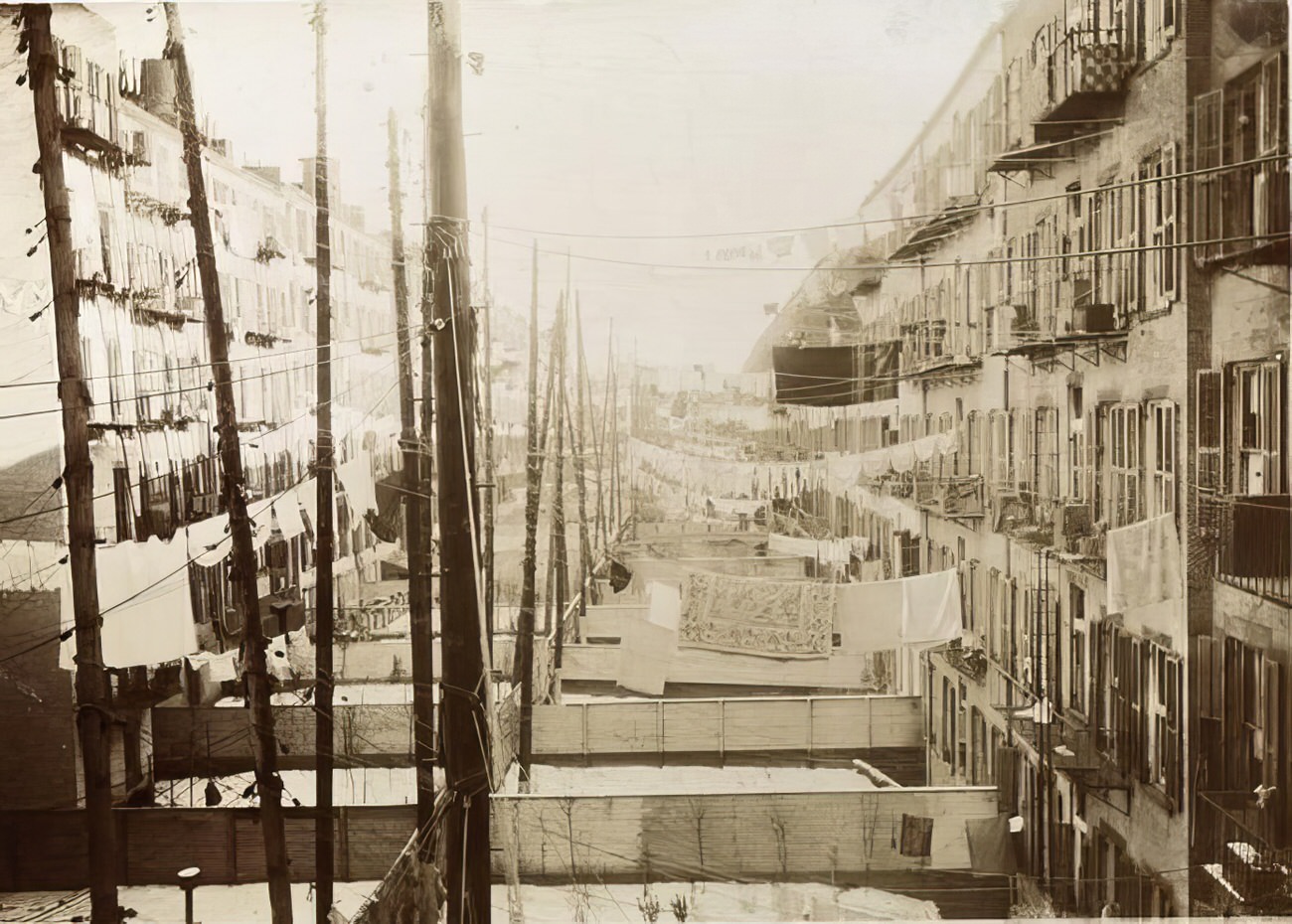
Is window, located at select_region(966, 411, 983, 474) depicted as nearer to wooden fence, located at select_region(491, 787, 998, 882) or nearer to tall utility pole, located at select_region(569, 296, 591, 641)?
wooden fence, located at select_region(491, 787, 998, 882)

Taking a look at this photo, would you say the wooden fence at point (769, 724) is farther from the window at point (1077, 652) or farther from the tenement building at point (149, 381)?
the tenement building at point (149, 381)

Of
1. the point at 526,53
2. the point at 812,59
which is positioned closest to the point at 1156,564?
the point at 812,59

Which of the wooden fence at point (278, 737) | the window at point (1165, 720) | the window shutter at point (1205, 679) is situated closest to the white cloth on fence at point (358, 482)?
the wooden fence at point (278, 737)

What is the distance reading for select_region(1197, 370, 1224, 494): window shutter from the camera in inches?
170

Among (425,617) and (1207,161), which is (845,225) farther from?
(425,617)

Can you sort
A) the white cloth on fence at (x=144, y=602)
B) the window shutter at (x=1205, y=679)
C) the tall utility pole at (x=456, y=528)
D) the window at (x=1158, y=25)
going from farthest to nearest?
the white cloth on fence at (x=144, y=602), the window shutter at (x=1205, y=679), the window at (x=1158, y=25), the tall utility pole at (x=456, y=528)

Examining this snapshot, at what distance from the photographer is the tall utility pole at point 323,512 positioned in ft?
15.4

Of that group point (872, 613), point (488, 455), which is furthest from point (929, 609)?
point (488, 455)

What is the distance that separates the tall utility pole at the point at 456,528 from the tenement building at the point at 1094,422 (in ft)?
5.38

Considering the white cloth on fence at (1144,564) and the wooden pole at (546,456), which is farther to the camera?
the wooden pole at (546,456)

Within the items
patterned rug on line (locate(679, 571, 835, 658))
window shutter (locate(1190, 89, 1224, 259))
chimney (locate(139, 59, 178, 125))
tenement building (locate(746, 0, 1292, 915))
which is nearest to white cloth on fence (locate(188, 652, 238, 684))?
patterned rug on line (locate(679, 571, 835, 658))

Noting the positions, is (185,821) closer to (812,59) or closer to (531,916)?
(531,916)

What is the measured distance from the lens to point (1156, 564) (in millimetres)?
4445

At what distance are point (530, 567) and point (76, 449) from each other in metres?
2.28
